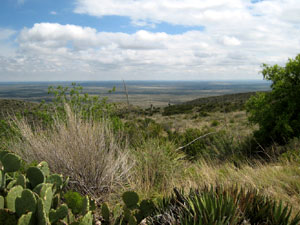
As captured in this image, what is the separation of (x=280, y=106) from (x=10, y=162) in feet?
27.3

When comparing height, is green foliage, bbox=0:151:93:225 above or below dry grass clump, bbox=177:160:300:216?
above

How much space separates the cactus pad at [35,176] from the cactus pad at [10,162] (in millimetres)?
182

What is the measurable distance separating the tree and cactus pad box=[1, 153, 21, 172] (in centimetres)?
745

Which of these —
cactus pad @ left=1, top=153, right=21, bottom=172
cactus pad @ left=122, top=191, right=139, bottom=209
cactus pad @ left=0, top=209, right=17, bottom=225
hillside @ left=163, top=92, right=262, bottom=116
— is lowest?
hillside @ left=163, top=92, right=262, bottom=116

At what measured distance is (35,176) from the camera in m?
2.65

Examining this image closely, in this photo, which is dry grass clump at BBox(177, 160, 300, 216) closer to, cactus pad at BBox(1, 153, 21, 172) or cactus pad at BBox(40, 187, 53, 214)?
cactus pad at BBox(40, 187, 53, 214)

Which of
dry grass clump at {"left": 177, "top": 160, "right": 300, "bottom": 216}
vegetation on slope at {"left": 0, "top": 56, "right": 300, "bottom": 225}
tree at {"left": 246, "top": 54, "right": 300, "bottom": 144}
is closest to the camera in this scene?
vegetation on slope at {"left": 0, "top": 56, "right": 300, "bottom": 225}

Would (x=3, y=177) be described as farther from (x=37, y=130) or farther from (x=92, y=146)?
(x=37, y=130)

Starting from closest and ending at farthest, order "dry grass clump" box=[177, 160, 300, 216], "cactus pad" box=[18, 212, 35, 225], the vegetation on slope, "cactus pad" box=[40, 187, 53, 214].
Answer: "cactus pad" box=[18, 212, 35, 225] < "cactus pad" box=[40, 187, 53, 214] < the vegetation on slope < "dry grass clump" box=[177, 160, 300, 216]

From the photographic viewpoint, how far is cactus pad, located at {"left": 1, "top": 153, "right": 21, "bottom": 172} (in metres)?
2.67

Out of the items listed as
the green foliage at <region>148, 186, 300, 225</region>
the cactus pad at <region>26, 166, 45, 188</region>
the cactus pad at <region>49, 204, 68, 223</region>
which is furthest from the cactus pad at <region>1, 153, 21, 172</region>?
the green foliage at <region>148, 186, 300, 225</region>

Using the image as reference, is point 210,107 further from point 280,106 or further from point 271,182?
point 271,182

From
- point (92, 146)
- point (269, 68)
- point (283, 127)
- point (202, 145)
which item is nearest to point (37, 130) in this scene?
point (92, 146)

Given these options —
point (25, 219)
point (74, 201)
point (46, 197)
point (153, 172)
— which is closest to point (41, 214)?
point (25, 219)
